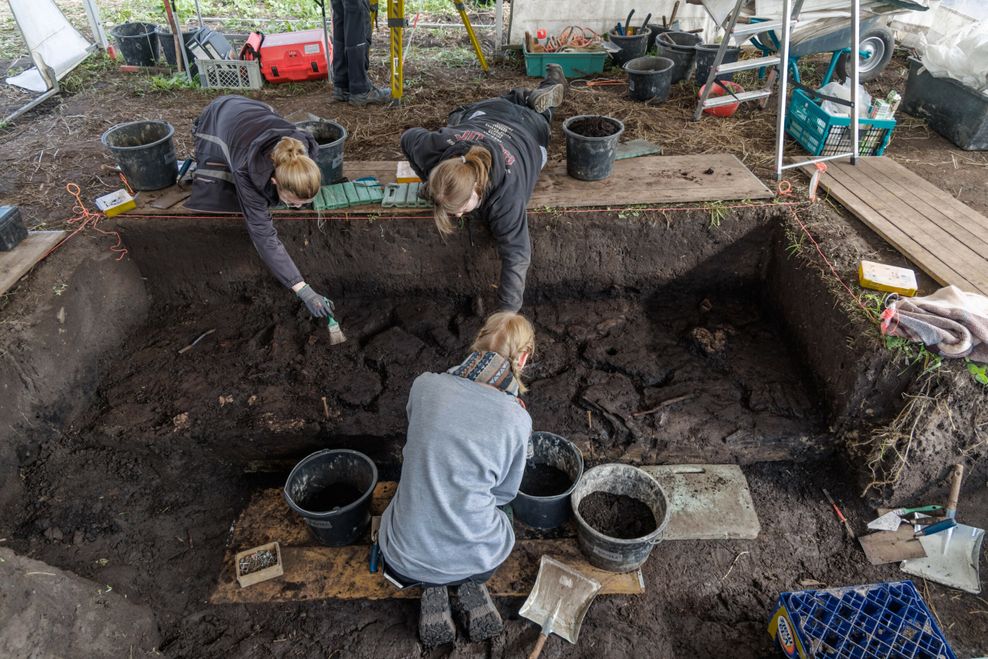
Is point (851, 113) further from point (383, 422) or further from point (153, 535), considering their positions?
point (153, 535)

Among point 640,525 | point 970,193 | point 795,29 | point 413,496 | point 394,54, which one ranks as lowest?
point 640,525

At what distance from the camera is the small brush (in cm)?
358

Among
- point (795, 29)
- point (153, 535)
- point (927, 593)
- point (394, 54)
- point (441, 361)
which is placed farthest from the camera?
point (394, 54)

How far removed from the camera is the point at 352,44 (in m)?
5.28

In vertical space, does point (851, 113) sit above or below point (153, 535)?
above

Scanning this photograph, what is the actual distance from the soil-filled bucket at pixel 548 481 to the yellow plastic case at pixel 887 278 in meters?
1.79

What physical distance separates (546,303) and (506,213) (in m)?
1.09

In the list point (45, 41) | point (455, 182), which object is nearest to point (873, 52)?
point (455, 182)

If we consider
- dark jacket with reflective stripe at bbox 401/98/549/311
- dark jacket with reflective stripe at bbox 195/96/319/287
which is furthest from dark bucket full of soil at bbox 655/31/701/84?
dark jacket with reflective stripe at bbox 195/96/319/287

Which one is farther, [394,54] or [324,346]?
[394,54]

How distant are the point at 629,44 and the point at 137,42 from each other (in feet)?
17.2

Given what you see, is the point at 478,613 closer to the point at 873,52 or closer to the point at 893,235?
the point at 893,235

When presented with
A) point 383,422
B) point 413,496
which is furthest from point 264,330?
point 413,496

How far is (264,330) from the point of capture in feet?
12.3
